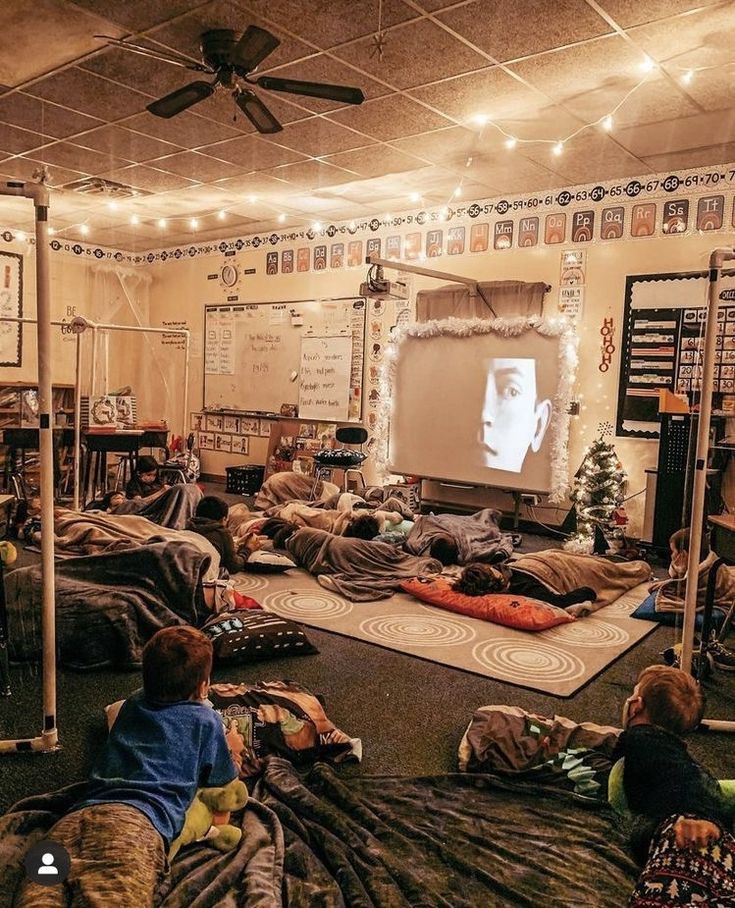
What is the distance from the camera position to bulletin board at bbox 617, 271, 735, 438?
557 centimetres

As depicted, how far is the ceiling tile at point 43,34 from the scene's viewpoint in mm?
3561

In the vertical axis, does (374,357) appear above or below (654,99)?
below

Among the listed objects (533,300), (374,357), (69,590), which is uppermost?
(533,300)

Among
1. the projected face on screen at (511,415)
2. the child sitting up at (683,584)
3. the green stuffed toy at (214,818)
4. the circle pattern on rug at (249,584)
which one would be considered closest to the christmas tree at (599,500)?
the projected face on screen at (511,415)

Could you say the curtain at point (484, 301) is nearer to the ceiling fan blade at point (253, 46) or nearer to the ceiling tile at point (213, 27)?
the ceiling tile at point (213, 27)

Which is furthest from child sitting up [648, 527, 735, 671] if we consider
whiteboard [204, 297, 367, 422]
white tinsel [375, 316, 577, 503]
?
whiteboard [204, 297, 367, 422]

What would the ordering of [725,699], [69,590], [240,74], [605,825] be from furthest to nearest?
[240,74] < [69,590] < [725,699] < [605,825]

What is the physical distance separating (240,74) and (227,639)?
9.17 feet

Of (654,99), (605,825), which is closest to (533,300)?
(654,99)

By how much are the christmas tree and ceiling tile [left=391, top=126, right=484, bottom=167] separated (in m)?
2.45

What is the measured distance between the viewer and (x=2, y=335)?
330 inches

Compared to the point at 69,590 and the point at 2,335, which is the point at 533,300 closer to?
the point at 69,590

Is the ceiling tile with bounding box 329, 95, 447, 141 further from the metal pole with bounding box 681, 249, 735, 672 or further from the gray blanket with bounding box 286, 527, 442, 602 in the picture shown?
the gray blanket with bounding box 286, 527, 442, 602

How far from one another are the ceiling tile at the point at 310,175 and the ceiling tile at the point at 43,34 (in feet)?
7.00
